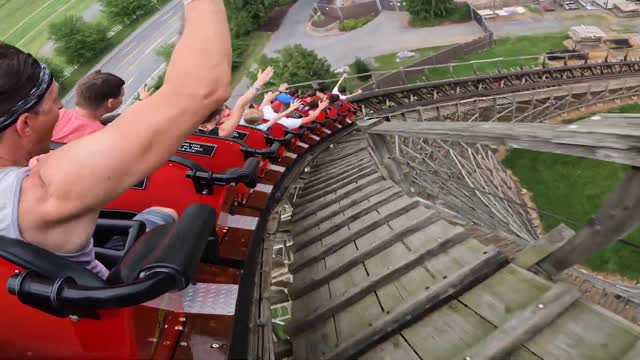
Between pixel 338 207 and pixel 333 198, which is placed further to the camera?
pixel 333 198

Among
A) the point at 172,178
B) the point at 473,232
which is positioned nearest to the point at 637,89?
the point at 473,232

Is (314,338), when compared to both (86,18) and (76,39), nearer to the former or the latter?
(76,39)

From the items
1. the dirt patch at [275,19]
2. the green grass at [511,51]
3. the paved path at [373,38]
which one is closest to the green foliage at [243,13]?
the dirt patch at [275,19]

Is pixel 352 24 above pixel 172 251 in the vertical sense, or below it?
below

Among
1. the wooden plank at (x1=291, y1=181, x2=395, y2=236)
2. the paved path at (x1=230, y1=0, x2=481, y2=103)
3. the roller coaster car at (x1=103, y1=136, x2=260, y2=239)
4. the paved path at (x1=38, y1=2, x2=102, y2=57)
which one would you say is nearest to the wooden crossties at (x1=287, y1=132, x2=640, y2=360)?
the wooden plank at (x1=291, y1=181, x2=395, y2=236)

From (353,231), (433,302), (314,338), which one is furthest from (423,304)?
(353,231)

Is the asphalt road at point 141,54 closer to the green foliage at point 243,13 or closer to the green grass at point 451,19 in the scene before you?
the green foliage at point 243,13
